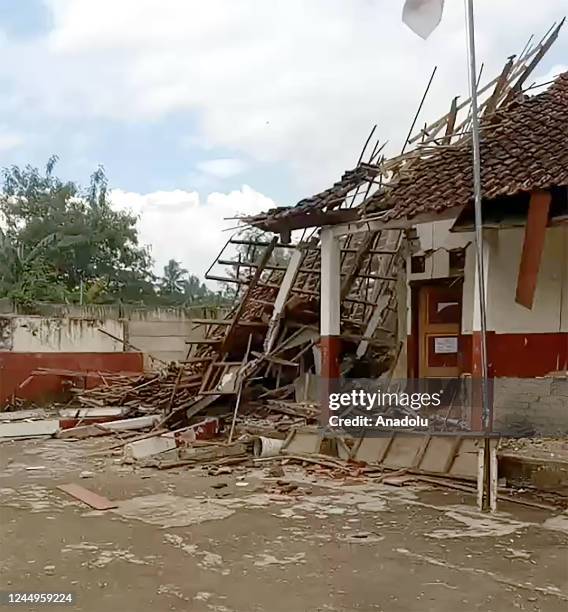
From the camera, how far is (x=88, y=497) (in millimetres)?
8195

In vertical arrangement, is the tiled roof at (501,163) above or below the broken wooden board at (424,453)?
above

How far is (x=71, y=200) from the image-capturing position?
27.6 meters

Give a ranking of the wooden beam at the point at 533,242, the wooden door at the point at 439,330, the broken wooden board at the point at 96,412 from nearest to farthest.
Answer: the wooden beam at the point at 533,242
the wooden door at the point at 439,330
the broken wooden board at the point at 96,412

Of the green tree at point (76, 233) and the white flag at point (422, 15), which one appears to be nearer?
the white flag at point (422, 15)

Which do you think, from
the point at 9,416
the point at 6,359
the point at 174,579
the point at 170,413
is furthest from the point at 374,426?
the point at 6,359

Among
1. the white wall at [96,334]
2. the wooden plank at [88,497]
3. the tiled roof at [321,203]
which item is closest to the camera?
the wooden plank at [88,497]

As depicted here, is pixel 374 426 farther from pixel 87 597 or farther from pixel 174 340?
pixel 174 340

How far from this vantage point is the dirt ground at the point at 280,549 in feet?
16.5

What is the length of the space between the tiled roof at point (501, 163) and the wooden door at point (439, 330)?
232cm

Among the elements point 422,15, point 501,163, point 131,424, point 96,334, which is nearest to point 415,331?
point 501,163

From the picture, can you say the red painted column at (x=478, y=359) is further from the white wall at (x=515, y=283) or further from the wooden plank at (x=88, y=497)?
the wooden plank at (x=88, y=497)

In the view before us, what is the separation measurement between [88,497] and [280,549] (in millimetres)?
2952

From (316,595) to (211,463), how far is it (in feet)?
17.3

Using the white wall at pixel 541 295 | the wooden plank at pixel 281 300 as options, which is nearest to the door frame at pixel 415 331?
the wooden plank at pixel 281 300
